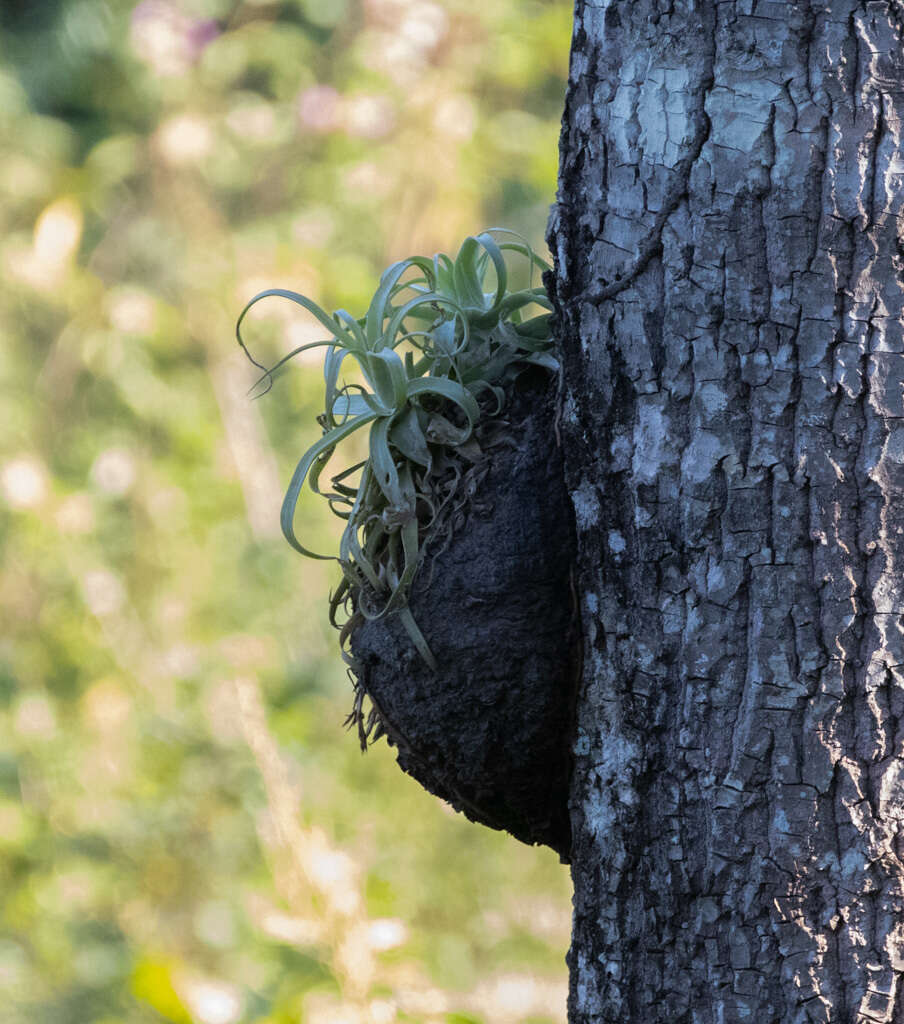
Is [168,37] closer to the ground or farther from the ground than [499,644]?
farther from the ground

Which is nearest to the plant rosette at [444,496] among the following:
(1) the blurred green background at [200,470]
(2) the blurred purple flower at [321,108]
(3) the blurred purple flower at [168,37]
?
(1) the blurred green background at [200,470]

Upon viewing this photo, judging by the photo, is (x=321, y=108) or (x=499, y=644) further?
(x=321, y=108)

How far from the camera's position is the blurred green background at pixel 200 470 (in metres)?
2.22

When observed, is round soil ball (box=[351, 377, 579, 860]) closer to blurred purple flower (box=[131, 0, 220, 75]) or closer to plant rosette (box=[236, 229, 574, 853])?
plant rosette (box=[236, 229, 574, 853])

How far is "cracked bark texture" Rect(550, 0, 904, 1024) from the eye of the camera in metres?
0.62

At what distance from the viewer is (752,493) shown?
638 millimetres

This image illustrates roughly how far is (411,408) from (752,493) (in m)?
0.27

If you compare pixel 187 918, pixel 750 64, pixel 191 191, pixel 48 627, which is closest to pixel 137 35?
pixel 191 191

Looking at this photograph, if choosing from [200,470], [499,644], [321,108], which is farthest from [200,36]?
[499,644]

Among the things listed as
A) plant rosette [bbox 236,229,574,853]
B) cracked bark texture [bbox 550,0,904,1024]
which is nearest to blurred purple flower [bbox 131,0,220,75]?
plant rosette [bbox 236,229,574,853]

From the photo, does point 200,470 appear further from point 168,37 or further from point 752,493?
point 752,493

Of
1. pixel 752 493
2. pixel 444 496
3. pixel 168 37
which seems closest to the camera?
pixel 752 493

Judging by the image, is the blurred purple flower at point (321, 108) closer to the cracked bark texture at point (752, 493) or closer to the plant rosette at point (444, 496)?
the plant rosette at point (444, 496)

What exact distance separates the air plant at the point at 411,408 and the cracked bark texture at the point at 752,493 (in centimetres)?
12
